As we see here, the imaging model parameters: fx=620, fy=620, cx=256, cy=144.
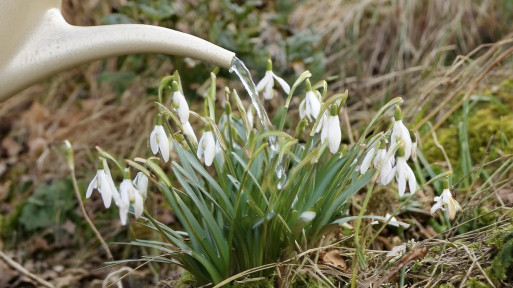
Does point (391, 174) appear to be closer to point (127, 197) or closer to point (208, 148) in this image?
point (208, 148)

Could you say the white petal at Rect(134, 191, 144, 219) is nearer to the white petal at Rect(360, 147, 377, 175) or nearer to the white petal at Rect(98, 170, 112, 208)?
the white petal at Rect(98, 170, 112, 208)

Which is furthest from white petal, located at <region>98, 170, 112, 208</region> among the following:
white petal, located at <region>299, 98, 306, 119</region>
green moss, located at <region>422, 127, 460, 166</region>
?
green moss, located at <region>422, 127, 460, 166</region>

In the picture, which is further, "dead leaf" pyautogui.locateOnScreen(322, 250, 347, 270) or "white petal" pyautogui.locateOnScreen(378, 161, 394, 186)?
"dead leaf" pyautogui.locateOnScreen(322, 250, 347, 270)

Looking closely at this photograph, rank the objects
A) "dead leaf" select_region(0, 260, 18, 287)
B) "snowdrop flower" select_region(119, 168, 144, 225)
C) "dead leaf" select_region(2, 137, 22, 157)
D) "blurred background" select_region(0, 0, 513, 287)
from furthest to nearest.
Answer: "dead leaf" select_region(2, 137, 22, 157) → "blurred background" select_region(0, 0, 513, 287) → "dead leaf" select_region(0, 260, 18, 287) → "snowdrop flower" select_region(119, 168, 144, 225)

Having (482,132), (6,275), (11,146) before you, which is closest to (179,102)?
(6,275)

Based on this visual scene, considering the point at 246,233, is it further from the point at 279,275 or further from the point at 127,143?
the point at 127,143

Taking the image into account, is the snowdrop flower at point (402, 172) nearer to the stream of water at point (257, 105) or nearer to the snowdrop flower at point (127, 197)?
the stream of water at point (257, 105)

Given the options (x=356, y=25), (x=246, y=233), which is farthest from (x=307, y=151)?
(x=356, y=25)
